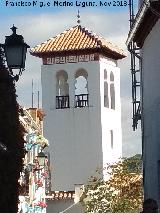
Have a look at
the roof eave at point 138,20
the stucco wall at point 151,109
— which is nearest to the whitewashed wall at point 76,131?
the roof eave at point 138,20

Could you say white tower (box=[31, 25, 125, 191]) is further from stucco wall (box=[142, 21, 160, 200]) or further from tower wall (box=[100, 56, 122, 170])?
stucco wall (box=[142, 21, 160, 200])

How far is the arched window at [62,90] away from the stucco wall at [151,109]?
30.0 metres

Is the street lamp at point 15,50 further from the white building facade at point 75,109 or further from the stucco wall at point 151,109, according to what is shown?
the white building facade at point 75,109

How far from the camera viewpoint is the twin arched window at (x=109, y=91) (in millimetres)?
48781

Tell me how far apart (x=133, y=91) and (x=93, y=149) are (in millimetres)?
29022

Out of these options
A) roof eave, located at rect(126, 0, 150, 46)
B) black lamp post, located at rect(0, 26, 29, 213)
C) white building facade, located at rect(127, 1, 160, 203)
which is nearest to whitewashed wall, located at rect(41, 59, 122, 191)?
roof eave, located at rect(126, 0, 150, 46)

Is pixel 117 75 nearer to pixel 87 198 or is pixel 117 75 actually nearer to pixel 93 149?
pixel 93 149

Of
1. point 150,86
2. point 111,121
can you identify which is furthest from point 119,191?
point 111,121

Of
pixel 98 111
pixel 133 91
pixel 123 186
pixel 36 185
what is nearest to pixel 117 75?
pixel 98 111

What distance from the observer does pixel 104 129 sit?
4759cm

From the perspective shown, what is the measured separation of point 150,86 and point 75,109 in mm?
30704

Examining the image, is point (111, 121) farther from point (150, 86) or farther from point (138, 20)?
point (138, 20)

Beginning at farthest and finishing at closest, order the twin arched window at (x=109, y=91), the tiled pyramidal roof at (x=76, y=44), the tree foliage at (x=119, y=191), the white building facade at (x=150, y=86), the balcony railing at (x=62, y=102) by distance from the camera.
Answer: the twin arched window at (x=109, y=91) < the balcony railing at (x=62, y=102) < the tiled pyramidal roof at (x=76, y=44) < the tree foliage at (x=119, y=191) < the white building facade at (x=150, y=86)

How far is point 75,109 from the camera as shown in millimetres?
46969
